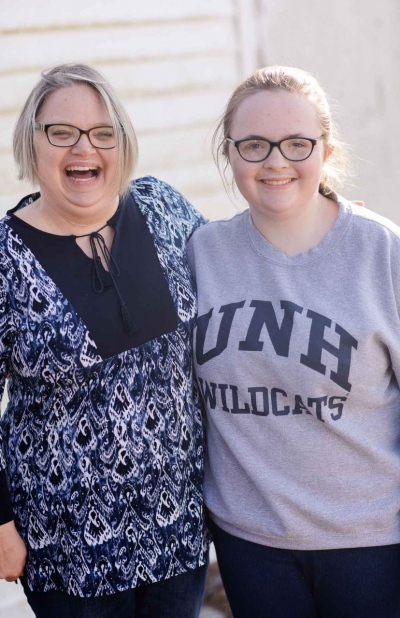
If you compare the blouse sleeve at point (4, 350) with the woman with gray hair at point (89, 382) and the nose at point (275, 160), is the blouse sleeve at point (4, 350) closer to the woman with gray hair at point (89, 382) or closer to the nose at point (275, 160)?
the woman with gray hair at point (89, 382)

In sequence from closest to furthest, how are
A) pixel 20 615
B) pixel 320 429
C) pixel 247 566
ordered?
pixel 320 429, pixel 247 566, pixel 20 615

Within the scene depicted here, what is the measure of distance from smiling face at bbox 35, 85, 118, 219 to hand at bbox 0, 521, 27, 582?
2.66 ft

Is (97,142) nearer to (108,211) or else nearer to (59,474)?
(108,211)

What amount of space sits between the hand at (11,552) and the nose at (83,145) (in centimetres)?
94

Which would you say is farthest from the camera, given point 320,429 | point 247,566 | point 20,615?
point 20,615

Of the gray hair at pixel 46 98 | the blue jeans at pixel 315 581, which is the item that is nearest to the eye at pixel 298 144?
the gray hair at pixel 46 98

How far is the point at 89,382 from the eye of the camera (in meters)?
2.10

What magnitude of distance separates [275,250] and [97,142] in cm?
52

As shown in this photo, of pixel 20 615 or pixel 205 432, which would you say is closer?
pixel 205 432

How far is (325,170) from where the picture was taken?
2318mm

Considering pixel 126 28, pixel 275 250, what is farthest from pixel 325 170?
pixel 126 28

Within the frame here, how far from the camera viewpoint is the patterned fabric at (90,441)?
2.08 m

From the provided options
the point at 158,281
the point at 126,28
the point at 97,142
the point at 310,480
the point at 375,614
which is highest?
the point at 126,28

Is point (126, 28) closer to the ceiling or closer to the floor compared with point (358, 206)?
closer to the ceiling
